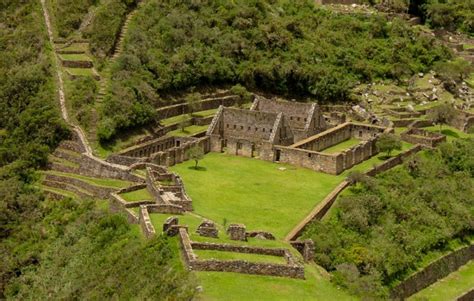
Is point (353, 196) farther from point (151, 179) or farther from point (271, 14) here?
point (271, 14)

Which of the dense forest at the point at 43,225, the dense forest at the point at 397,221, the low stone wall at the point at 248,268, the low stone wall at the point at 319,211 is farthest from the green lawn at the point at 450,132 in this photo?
the low stone wall at the point at 248,268

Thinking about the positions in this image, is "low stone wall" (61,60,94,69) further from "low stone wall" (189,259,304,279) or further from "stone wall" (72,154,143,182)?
"low stone wall" (189,259,304,279)

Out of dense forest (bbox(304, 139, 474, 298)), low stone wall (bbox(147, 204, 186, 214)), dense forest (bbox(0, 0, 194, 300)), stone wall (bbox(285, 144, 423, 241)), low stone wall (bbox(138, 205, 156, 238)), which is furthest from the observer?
stone wall (bbox(285, 144, 423, 241))

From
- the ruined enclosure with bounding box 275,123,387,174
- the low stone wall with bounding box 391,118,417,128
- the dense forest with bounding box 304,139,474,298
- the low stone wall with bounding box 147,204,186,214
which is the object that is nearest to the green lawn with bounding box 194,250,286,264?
the dense forest with bounding box 304,139,474,298

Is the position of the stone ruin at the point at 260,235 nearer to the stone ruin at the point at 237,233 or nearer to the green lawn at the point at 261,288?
the stone ruin at the point at 237,233

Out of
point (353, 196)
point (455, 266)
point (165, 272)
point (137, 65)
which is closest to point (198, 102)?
point (137, 65)

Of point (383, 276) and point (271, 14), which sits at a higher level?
point (271, 14)

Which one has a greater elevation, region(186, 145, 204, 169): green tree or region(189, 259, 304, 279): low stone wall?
region(189, 259, 304, 279): low stone wall
